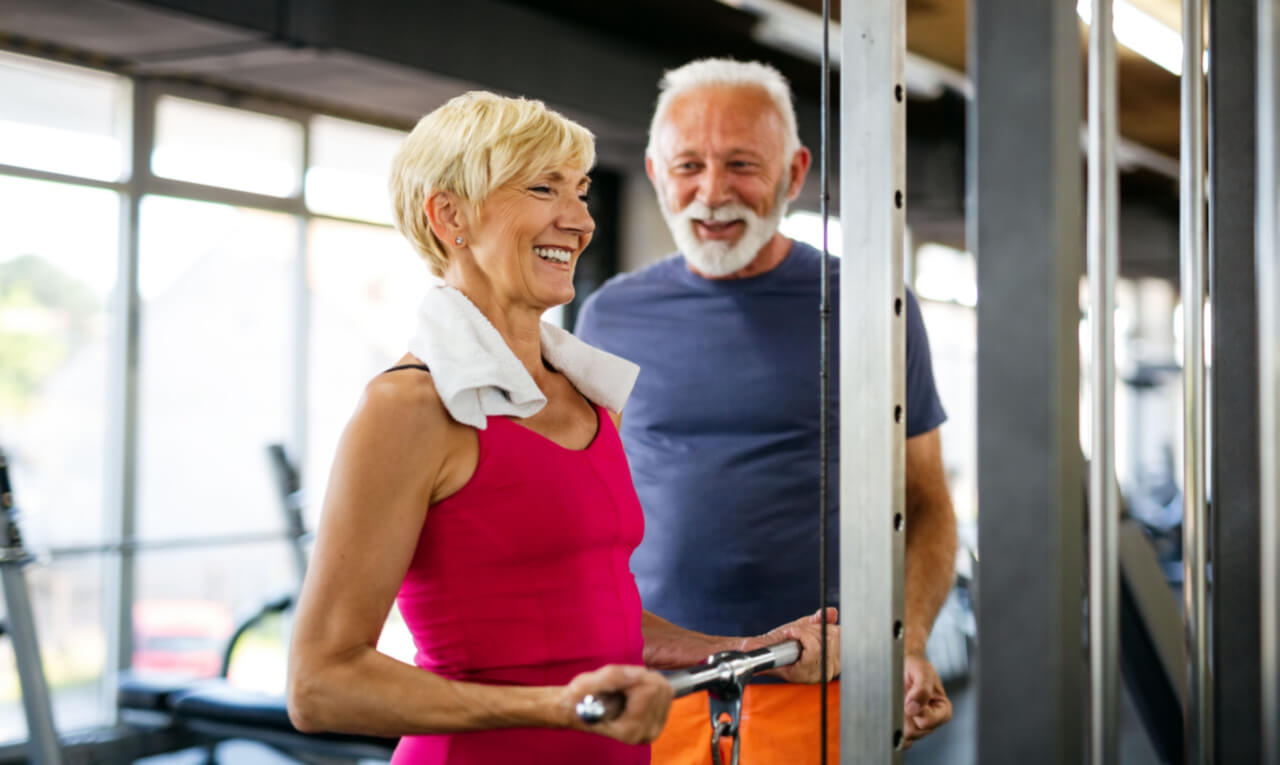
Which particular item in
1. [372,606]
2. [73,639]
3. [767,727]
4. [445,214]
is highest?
[445,214]

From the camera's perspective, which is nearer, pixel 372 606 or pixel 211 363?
pixel 372 606

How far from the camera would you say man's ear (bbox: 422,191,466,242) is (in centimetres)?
122

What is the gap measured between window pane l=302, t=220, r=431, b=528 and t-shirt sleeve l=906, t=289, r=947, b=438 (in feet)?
14.3

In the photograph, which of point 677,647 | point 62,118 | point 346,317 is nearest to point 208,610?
point 346,317

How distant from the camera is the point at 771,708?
1.64 metres

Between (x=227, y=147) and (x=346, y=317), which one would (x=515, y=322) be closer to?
(x=227, y=147)

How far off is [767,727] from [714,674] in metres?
0.67

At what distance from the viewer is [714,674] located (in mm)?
1025

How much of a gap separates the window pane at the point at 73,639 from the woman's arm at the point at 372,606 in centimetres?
439

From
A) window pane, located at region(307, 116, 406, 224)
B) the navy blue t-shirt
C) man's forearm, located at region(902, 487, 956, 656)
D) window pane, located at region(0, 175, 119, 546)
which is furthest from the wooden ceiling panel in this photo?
window pane, located at region(0, 175, 119, 546)

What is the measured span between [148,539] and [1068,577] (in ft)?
16.8

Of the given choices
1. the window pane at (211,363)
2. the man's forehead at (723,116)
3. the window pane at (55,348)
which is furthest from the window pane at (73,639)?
the man's forehead at (723,116)

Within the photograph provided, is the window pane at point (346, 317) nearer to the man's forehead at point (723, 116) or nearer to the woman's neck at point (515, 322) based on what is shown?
the man's forehead at point (723, 116)

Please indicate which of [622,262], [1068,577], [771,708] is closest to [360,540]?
[1068,577]
